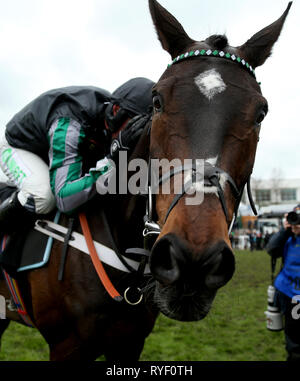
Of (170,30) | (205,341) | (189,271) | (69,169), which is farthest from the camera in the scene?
(205,341)

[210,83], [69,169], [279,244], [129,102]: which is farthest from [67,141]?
[279,244]

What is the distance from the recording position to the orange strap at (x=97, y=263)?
2.57m

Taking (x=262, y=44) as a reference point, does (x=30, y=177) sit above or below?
below

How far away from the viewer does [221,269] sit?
1.62 m

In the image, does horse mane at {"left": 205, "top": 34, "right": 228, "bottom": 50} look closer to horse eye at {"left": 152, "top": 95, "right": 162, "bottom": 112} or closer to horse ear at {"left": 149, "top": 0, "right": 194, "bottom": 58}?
horse ear at {"left": 149, "top": 0, "right": 194, "bottom": 58}

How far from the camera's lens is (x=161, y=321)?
7.61 meters

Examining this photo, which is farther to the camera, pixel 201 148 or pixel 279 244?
pixel 279 244

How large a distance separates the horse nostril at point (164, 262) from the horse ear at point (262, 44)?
1.51 metres

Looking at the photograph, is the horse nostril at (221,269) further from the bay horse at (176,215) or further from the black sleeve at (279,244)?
the black sleeve at (279,244)

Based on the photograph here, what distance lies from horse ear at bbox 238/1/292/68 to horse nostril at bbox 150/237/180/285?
1508mm

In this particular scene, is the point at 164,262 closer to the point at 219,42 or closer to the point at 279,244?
the point at 219,42

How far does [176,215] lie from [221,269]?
0.32 meters

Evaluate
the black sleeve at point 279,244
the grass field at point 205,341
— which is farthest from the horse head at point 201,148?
the black sleeve at point 279,244
